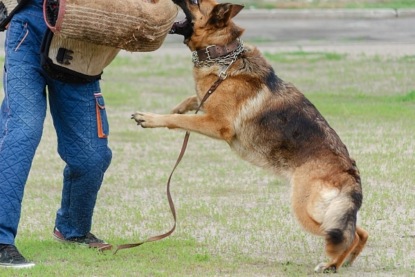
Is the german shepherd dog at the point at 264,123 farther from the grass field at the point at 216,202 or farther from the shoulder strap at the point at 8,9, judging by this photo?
the shoulder strap at the point at 8,9

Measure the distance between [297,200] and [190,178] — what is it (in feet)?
9.92

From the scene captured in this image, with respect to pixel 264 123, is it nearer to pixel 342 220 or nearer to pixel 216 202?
pixel 342 220

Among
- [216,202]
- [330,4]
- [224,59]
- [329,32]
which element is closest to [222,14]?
[224,59]

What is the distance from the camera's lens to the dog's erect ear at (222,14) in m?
6.38

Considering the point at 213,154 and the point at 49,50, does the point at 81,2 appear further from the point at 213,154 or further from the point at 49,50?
the point at 213,154

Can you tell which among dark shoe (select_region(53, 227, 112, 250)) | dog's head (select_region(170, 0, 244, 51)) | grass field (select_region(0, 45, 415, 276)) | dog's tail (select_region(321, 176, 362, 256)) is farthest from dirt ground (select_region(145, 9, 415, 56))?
dog's tail (select_region(321, 176, 362, 256))

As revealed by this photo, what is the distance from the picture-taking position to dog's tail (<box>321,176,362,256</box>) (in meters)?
5.50

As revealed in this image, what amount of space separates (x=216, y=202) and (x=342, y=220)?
7.87 ft

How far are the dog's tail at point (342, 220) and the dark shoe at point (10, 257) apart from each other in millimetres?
1794

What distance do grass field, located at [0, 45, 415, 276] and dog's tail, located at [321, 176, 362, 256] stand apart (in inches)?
15.4

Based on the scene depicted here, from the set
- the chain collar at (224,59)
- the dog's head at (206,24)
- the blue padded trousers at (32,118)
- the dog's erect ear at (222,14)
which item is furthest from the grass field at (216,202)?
the dog's erect ear at (222,14)

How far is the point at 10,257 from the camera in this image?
18.8 feet

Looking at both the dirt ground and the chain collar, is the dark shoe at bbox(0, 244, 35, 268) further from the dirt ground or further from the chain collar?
the dirt ground

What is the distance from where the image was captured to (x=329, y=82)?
47.5ft
